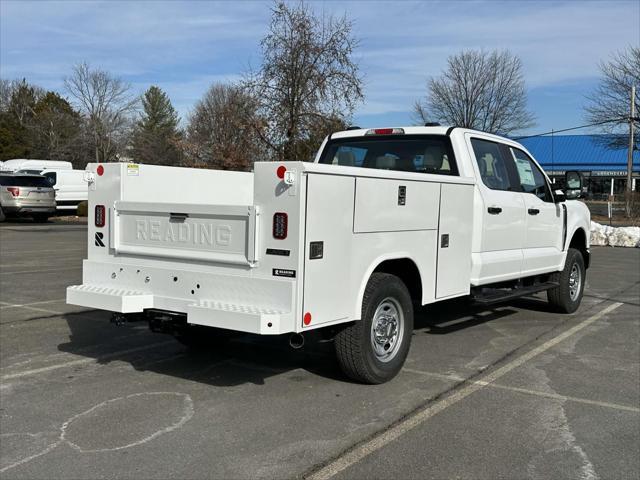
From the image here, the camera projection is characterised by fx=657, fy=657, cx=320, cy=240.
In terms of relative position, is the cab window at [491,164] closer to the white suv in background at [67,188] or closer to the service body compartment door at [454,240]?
the service body compartment door at [454,240]

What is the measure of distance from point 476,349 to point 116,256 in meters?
3.79

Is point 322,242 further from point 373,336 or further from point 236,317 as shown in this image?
point 373,336

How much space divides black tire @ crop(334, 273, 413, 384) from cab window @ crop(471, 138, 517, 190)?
6.78 feet

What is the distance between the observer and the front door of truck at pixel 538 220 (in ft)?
25.7

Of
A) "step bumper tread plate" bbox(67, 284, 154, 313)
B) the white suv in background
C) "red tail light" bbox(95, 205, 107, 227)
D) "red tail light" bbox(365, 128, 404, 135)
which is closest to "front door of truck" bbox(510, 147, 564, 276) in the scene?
"red tail light" bbox(365, 128, 404, 135)

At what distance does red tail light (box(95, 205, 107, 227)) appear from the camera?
5562mm

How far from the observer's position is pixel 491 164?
23.9 ft

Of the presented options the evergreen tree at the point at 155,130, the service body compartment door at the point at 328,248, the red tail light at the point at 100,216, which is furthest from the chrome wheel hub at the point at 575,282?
the evergreen tree at the point at 155,130

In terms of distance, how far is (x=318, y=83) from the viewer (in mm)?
16188

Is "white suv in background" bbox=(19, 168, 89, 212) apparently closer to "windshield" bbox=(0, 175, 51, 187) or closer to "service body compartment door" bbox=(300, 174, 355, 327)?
"windshield" bbox=(0, 175, 51, 187)

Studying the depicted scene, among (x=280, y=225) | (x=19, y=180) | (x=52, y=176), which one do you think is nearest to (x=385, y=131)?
(x=280, y=225)

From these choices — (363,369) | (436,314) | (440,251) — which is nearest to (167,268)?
(363,369)

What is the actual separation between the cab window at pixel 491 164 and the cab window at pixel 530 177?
0.38 metres

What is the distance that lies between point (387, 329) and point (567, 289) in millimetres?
4397
